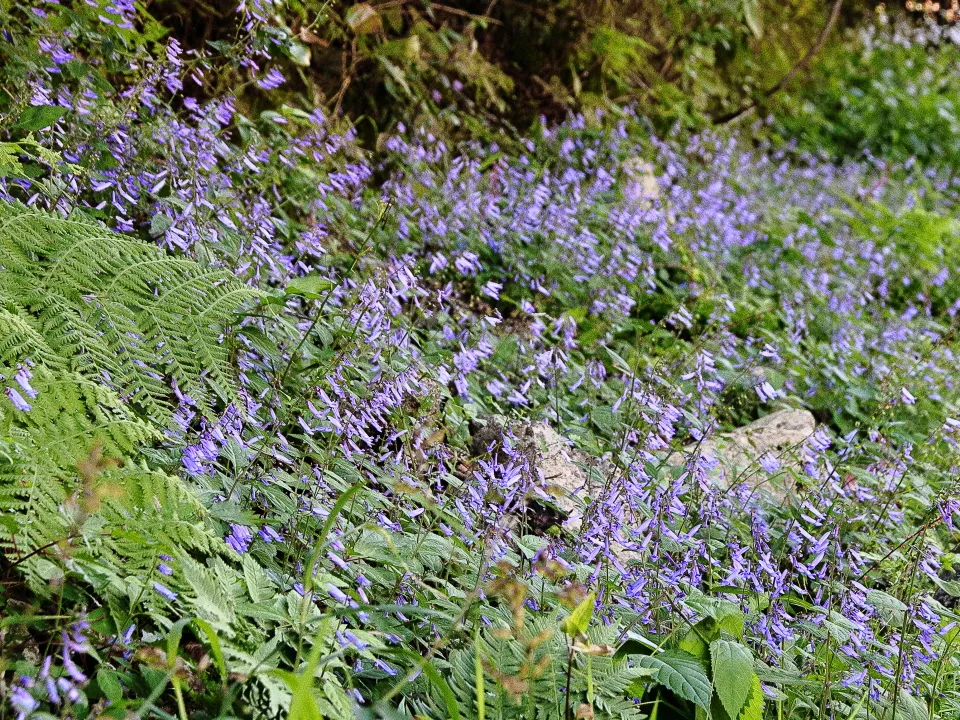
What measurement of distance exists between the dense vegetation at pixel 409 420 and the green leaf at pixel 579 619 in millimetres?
35

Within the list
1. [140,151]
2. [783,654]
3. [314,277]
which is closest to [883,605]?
[783,654]

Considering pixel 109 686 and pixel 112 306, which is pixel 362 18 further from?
pixel 109 686

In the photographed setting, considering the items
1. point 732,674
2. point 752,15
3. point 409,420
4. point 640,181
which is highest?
point 752,15

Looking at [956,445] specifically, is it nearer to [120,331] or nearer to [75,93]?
[120,331]

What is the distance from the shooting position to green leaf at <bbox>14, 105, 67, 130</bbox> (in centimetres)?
293

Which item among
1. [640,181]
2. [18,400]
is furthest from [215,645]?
[640,181]

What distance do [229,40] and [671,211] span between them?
302 cm

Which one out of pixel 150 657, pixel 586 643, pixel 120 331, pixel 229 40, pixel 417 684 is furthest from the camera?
Result: pixel 229 40

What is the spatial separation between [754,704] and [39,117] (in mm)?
2629

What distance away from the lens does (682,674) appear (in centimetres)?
218

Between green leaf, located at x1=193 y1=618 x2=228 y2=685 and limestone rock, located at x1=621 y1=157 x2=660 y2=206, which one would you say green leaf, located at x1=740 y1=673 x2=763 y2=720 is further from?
limestone rock, located at x1=621 y1=157 x2=660 y2=206

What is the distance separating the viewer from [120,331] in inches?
89.7

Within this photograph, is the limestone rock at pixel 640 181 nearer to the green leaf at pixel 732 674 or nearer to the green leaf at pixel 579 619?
the green leaf at pixel 732 674

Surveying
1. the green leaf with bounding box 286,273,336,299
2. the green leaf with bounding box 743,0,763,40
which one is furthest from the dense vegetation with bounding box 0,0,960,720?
the green leaf with bounding box 743,0,763,40
